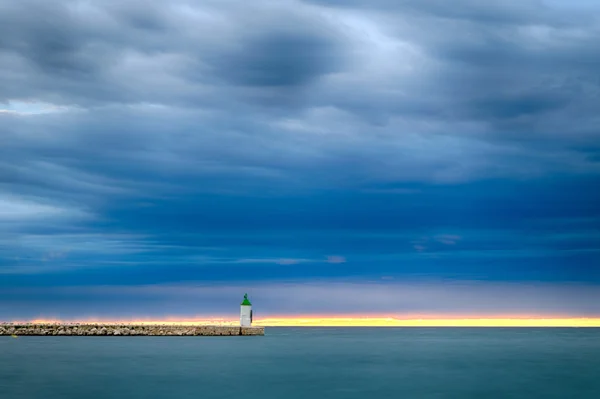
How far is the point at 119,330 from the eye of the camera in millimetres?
131625

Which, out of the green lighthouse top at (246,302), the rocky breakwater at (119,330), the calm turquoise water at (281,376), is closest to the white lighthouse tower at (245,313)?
the green lighthouse top at (246,302)

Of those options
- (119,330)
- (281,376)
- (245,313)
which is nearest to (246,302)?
(245,313)

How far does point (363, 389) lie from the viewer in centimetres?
5531

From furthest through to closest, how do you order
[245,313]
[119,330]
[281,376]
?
[119,330]
[245,313]
[281,376]

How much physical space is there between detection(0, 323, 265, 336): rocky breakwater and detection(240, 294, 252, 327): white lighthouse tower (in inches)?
117

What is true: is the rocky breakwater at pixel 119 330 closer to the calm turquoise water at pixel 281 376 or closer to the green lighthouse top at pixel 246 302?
the green lighthouse top at pixel 246 302

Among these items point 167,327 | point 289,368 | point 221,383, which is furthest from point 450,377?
point 167,327

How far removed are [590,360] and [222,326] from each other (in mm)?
61990

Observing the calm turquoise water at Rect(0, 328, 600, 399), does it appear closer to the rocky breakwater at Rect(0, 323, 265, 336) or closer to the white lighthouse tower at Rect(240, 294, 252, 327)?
the white lighthouse tower at Rect(240, 294, 252, 327)

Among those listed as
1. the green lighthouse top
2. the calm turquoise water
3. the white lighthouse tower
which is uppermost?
the green lighthouse top

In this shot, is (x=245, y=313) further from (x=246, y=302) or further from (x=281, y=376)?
(x=281, y=376)

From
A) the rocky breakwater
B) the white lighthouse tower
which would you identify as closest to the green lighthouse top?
the white lighthouse tower

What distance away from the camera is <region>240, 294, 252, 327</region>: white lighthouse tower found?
376 ft

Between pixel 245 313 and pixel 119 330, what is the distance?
29130mm
